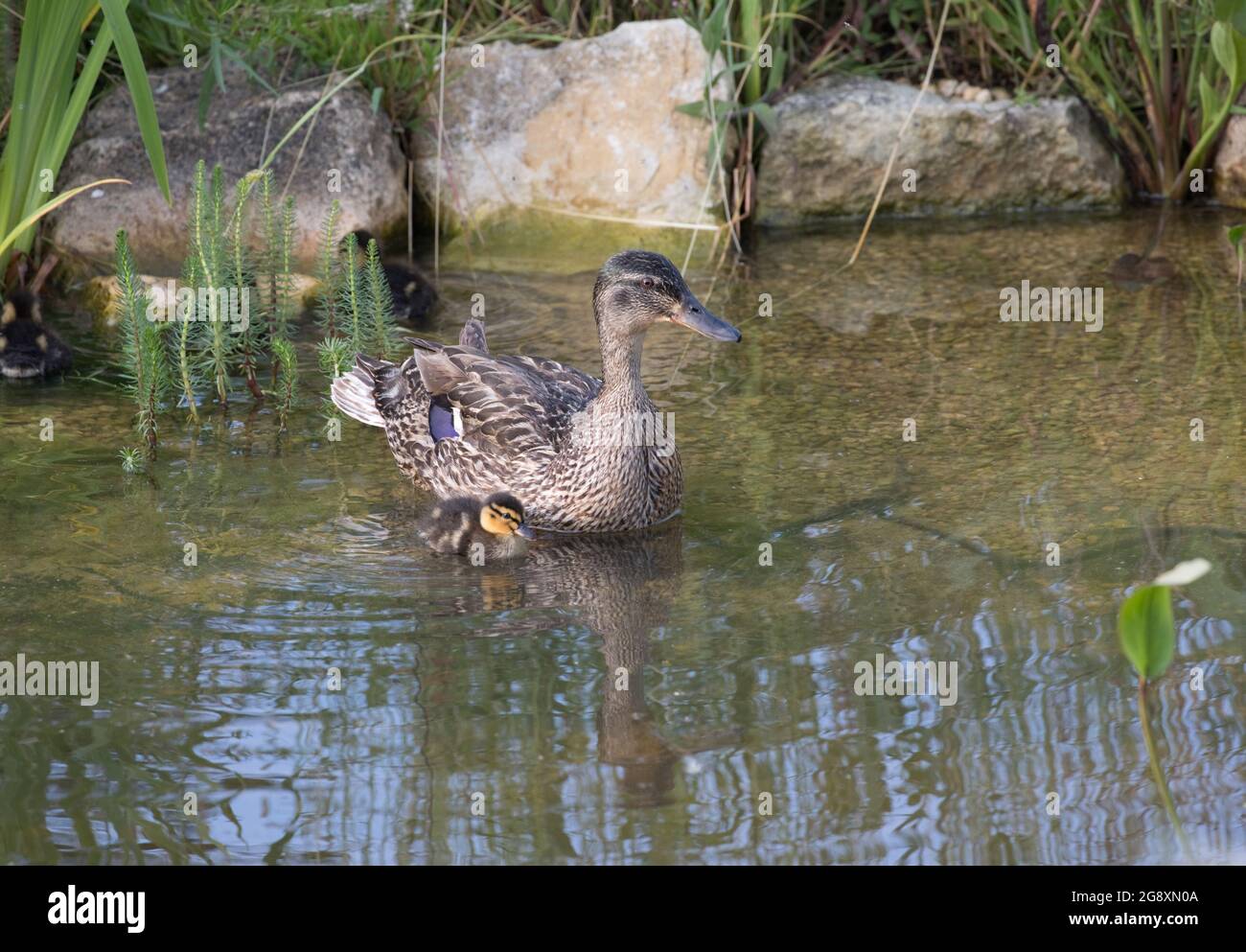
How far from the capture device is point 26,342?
6.56m

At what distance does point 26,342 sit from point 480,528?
2.48 metres

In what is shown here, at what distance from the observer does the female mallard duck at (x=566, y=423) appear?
537cm

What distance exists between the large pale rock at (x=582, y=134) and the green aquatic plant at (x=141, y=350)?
2.69m

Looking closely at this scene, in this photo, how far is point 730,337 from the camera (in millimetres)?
5281

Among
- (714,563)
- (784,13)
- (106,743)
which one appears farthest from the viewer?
(784,13)

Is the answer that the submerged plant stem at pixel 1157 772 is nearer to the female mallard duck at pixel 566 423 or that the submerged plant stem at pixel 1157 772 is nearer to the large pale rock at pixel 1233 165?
the female mallard duck at pixel 566 423

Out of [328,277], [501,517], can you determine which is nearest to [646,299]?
[501,517]

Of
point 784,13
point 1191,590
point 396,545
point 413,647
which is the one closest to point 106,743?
point 413,647

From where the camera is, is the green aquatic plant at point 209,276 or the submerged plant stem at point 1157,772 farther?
the green aquatic plant at point 209,276

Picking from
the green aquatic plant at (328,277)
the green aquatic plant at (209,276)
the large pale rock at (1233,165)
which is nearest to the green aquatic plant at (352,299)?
the green aquatic plant at (328,277)

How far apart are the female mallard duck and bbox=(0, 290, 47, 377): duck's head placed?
160 cm

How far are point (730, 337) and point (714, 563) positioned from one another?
0.73 m

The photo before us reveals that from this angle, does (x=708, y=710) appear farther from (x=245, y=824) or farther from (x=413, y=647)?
(x=245, y=824)

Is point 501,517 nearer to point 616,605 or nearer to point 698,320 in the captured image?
point 616,605
